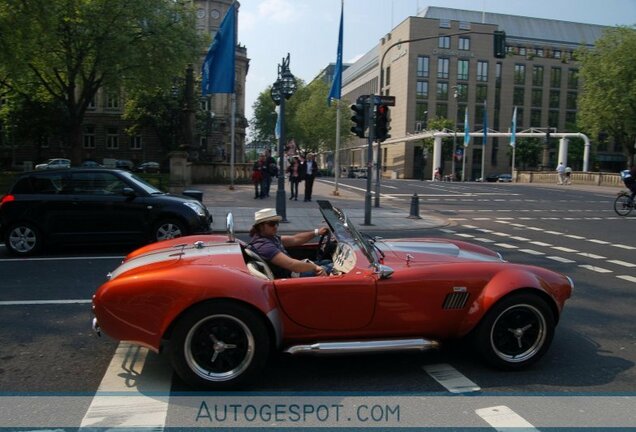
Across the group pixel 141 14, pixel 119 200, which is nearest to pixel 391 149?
pixel 141 14

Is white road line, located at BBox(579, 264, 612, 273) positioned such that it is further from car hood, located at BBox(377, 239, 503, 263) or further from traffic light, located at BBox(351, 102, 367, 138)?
traffic light, located at BBox(351, 102, 367, 138)

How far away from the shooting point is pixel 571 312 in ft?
20.9

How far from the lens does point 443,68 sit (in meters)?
85.9

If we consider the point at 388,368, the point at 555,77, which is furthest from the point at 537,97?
the point at 388,368

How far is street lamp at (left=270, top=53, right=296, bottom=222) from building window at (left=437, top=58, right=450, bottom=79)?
73.5 metres

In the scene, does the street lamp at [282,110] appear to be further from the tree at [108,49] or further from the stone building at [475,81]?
the stone building at [475,81]

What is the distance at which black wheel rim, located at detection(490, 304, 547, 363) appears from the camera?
4.48 metres

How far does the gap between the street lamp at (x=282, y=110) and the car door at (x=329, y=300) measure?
1072cm

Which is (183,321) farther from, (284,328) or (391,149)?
(391,149)

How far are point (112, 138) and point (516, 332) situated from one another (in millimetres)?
62608

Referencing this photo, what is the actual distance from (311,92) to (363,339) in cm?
9204

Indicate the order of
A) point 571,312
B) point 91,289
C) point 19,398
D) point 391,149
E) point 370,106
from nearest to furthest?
1. point 19,398
2. point 571,312
3. point 91,289
4. point 370,106
5. point 391,149

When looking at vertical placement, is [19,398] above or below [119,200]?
below

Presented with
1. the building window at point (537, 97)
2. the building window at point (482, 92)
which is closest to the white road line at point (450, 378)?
the building window at point (482, 92)
